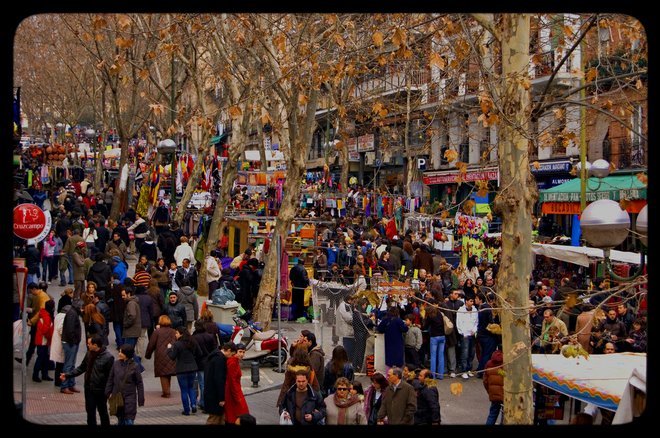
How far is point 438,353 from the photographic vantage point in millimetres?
14539

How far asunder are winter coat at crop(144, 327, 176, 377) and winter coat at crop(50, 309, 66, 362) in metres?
1.37

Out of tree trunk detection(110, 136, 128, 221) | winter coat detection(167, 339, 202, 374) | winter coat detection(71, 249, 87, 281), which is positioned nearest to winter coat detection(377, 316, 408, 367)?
winter coat detection(167, 339, 202, 374)

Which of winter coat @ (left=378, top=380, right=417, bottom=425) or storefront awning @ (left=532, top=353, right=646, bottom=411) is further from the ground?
storefront awning @ (left=532, top=353, right=646, bottom=411)

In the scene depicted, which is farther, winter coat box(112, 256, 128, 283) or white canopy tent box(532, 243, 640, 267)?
winter coat box(112, 256, 128, 283)

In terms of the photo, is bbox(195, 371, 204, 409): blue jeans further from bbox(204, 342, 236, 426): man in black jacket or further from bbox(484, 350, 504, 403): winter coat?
bbox(484, 350, 504, 403): winter coat

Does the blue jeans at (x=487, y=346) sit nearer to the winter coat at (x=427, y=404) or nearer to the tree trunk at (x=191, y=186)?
the winter coat at (x=427, y=404)

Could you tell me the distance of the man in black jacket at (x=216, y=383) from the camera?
10.3 metres

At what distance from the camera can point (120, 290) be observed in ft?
47.8

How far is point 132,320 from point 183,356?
244cm

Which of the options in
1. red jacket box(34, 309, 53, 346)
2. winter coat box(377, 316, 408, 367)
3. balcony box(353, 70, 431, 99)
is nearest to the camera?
red jacket box(34, 309, 53, 346)

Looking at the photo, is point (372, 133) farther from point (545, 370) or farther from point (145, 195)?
point (545, 370)

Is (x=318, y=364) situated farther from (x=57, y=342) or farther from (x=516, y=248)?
(x=516, y=248)

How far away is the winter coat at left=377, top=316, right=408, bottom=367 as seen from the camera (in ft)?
44.2

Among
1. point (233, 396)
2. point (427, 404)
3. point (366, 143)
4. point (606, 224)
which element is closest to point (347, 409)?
point (427, 404)
